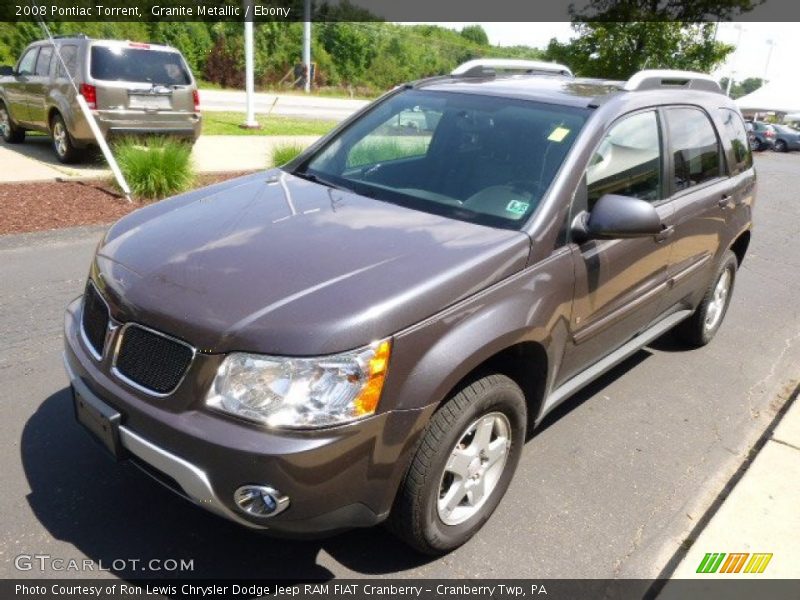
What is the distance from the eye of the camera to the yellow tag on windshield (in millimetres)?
3258

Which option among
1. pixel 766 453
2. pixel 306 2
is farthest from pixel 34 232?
pixel 306 2

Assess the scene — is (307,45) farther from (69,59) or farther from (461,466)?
(461,466)

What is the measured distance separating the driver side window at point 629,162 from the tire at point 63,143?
9085mm

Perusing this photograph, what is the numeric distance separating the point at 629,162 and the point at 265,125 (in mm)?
15697

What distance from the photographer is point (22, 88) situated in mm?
11570

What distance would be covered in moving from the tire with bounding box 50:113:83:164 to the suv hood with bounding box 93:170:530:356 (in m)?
8.27

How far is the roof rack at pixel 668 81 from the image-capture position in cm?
374

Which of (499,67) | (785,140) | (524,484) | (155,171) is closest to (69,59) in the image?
(155,171)

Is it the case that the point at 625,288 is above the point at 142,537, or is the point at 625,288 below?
above

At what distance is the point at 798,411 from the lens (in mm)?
4215

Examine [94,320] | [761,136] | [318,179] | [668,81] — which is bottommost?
[761,136]

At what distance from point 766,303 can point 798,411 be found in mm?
2759

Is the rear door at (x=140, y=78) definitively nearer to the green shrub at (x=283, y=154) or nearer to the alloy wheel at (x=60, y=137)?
the alloy wheel at (x=60, y=137)

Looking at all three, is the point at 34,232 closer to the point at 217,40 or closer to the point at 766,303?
the point at 766,303
